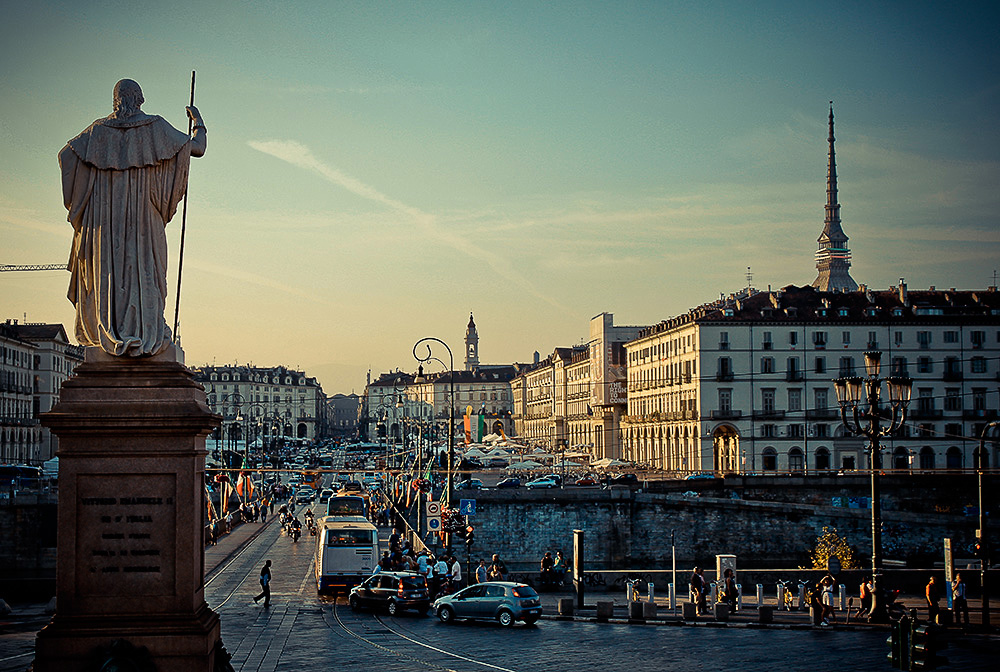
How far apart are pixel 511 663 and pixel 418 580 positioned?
11477mm

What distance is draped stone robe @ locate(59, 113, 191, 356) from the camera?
11797 millimetres

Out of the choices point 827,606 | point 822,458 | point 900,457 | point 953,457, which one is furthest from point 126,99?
point 953,457

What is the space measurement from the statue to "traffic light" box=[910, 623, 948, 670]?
10913 mm

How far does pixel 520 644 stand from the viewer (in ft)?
83.2

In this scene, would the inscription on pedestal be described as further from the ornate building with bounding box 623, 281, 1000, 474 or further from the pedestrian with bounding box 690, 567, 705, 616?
the ornate building with bounding box 623, 281, 1000, 474

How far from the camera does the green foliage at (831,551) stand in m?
56.8

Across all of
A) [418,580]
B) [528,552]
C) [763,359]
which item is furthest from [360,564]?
[763,359]

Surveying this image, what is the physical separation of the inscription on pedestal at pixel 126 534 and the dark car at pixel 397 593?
2204 centimetres

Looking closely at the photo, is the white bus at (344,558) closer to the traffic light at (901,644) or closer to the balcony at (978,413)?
the traffic light at (901,644)

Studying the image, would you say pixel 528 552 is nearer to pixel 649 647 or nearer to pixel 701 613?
pixel 701 613

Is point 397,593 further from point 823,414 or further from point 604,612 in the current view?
point 823,414

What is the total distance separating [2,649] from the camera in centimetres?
2348

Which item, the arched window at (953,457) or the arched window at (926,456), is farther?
the arched window at (953,457)

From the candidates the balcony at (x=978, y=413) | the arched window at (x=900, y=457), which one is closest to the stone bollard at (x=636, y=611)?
the arched window at (x=900, y=457)
